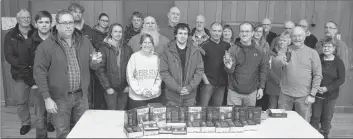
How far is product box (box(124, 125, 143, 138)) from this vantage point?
102 inches

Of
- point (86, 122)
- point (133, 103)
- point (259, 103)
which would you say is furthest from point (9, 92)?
point (259, 103)

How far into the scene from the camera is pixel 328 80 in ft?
13.5

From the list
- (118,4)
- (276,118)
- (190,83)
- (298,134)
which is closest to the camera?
(298,134)

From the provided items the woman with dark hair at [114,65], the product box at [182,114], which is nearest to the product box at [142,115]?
the product box at [182,114]

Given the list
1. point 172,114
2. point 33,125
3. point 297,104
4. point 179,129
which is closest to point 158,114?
point 172,114

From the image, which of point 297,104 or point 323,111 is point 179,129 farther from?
point 323,111

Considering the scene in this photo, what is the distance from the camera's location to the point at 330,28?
15.1 feet

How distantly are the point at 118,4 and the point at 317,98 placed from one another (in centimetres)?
337

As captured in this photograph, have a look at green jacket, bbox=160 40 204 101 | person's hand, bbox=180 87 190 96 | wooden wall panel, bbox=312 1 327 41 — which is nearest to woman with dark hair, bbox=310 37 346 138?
green jacket, bbox=160 40 204 101

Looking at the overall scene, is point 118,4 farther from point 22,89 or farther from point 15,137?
point 15,137

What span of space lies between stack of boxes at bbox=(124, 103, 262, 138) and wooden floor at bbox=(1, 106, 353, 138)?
199 centimetres

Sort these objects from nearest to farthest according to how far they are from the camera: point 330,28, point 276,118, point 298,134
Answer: point 298,134 < point 276,118 < point 330,28

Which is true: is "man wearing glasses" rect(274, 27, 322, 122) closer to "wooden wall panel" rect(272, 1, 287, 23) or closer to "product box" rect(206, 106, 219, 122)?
"product box" rect(206, 106, 219, 122)

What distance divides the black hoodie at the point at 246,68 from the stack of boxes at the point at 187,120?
3.05 feet
